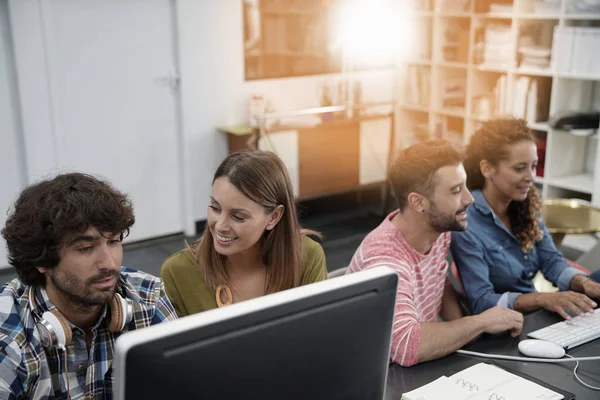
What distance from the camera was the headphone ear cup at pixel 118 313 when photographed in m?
1.41

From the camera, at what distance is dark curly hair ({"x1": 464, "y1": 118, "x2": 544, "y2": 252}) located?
7.93ft

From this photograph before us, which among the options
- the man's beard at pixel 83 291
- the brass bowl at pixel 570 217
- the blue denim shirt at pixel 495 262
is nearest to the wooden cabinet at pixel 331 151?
the brass bowl at pixel 570 217

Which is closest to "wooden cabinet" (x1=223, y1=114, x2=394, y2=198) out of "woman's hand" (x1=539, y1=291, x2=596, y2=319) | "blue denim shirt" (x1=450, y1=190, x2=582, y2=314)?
"blue denim shirt" (x1=450, y1=190, x2=582, y2=314)

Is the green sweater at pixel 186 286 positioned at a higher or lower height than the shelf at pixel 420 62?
lower

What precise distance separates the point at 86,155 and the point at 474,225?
2.89 m

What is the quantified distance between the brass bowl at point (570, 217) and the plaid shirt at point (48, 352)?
7.79ft

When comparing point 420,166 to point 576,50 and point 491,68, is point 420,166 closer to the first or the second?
point 576,50

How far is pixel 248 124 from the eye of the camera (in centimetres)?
501

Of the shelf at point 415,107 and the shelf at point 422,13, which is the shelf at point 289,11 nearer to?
the shelf at point 422,13

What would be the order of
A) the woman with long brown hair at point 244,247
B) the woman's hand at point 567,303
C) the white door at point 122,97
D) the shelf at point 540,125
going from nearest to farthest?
1. the woman with long brown hair at point 244,247
2. the woman's hand at point 567,303
3. the white door at point 122,97
4. the shelf at point 540,125

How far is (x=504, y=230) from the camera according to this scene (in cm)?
237

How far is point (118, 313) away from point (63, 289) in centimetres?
13

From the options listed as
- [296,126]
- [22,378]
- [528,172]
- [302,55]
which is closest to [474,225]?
[528,172]

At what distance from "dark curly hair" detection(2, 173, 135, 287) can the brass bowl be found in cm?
249
